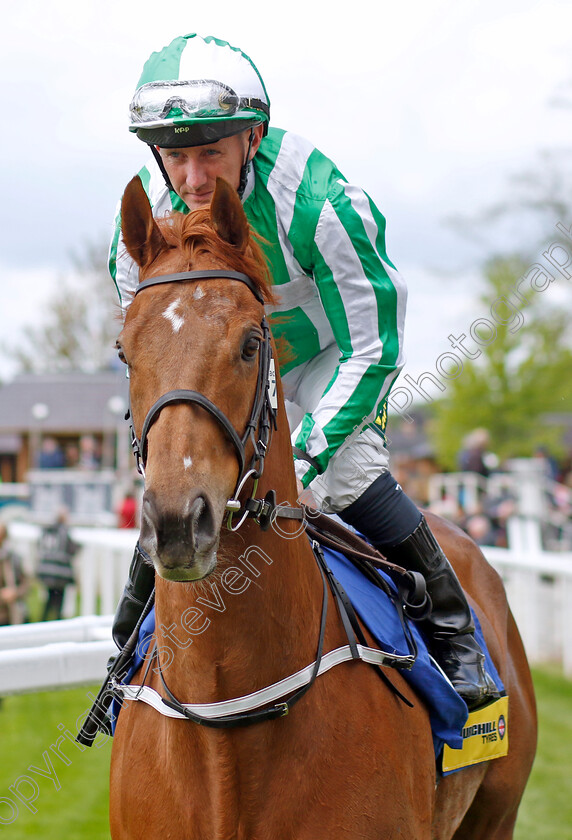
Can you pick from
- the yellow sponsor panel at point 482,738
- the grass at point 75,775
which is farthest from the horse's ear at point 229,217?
the grass at point 75,775

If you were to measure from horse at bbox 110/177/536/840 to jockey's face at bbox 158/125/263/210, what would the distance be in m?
0.29

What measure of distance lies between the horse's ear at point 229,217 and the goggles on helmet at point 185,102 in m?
0.46

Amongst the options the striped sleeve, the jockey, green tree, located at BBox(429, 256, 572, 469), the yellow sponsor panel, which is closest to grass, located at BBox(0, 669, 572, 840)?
the yellow sponsor panel

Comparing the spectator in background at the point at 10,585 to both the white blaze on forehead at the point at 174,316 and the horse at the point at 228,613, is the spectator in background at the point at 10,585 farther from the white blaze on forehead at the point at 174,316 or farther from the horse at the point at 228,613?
the white blaze on forehead at the point at 174,316

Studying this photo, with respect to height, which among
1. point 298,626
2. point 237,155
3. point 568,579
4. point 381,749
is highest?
point 237,155

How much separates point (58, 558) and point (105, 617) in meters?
8.27

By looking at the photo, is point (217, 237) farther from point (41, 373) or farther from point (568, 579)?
point (41, 373)

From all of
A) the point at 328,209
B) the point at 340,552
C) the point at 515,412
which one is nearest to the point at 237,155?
the point at 328,209

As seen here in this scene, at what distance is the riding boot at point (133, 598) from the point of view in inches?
110

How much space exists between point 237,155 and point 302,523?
111cm

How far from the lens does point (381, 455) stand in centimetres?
297

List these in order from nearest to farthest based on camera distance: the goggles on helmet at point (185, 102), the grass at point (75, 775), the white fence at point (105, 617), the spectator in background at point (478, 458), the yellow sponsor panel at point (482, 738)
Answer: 1. the goggles on helmet at point (185, 102)
2. the yellow sponsor panel at point (482, 738)
3. the white fence at point (105, 617)
4. the grass at point (75, 775)
5. the spectator in background at point (478, 458)

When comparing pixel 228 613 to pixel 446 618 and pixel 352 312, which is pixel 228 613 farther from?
pixel 446 618

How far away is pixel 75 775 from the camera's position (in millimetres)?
6844
